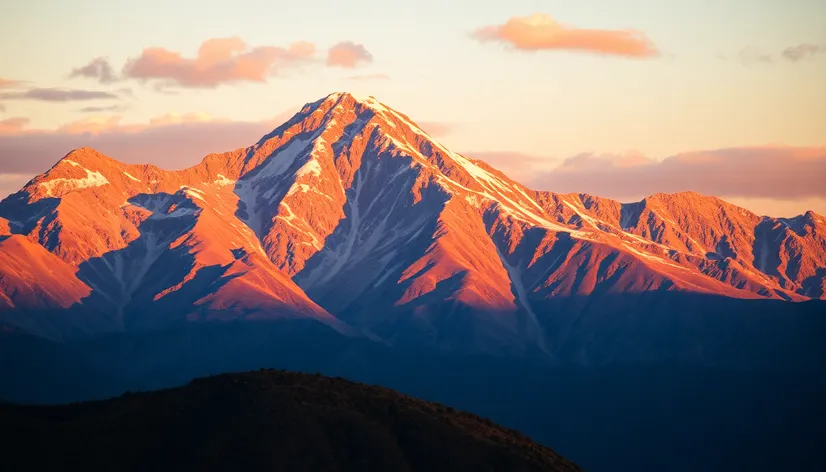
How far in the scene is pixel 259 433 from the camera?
13425cm

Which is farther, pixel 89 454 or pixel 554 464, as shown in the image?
pixel 554 464

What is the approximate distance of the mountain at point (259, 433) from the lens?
5103 inches

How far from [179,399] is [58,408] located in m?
11.9

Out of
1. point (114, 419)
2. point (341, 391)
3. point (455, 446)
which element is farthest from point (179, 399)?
point (455, 446)

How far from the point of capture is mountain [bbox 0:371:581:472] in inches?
5103

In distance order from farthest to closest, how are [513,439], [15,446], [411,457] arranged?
[513,439] → [411,457] → [15,446]

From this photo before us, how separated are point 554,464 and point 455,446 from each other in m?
11.4

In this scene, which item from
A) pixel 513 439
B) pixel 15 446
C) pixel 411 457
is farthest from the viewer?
pixel 513 439

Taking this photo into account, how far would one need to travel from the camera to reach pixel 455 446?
141 meters

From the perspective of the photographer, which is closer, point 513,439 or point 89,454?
point 89,454

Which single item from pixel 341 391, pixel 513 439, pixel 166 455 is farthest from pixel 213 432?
pixel 513 439

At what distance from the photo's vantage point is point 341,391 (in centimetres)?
14638

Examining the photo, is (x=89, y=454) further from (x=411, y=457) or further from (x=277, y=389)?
(x=411, y=457)

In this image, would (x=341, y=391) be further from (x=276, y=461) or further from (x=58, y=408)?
(x=58, y=408)
